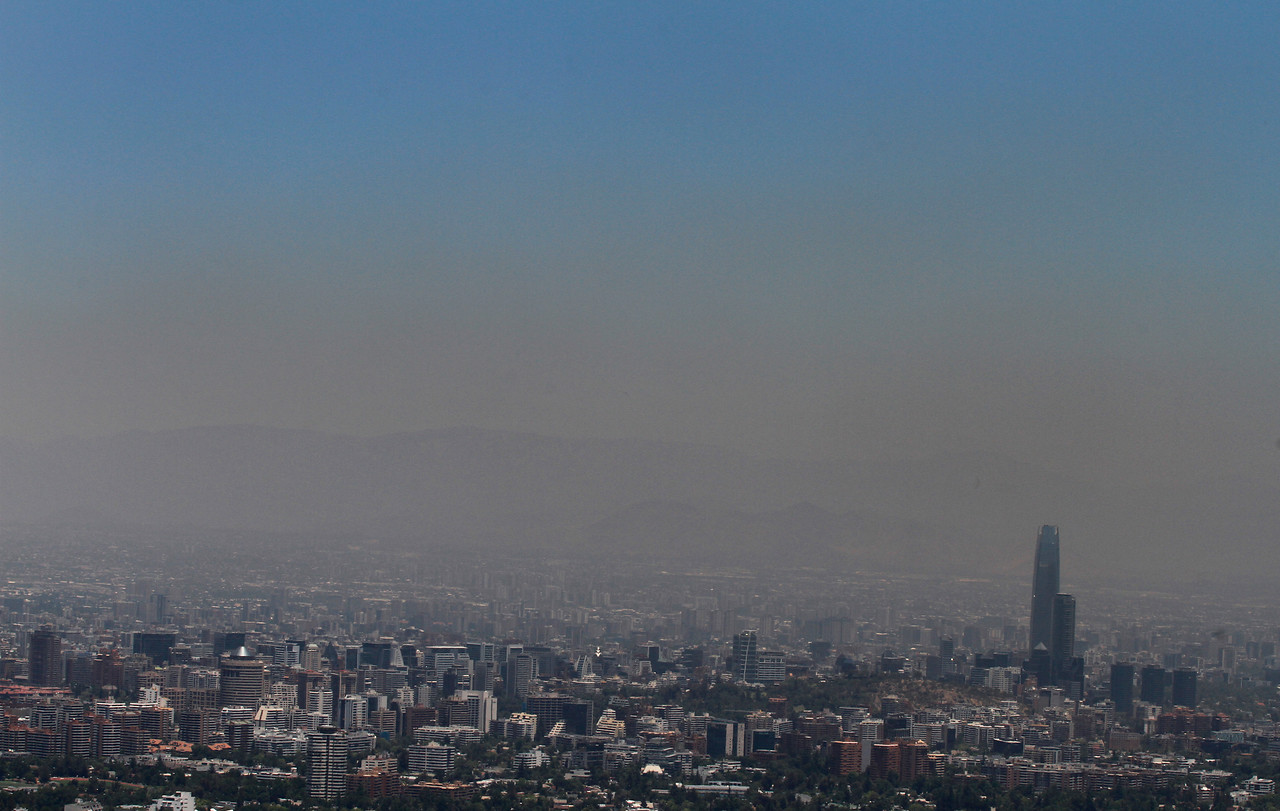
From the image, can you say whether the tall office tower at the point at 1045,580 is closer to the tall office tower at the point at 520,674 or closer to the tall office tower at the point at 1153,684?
the tall office tower at the point at 1153,684

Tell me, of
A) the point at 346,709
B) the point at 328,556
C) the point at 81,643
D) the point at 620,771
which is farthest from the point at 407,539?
the point at 620,771

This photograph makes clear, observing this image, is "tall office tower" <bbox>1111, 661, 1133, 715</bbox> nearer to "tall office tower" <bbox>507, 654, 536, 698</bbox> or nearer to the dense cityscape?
the dense cityscape

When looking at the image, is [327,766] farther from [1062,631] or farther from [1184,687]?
[1062,631]

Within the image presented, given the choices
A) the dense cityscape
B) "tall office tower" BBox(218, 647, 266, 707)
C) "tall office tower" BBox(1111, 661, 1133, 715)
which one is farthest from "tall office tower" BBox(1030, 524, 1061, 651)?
"tall office tower" BBox(218, 647, 266, 707)

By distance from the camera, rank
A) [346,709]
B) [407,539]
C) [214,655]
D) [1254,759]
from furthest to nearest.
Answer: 1. [407,539]
2. [214,655]
3. [346,709]
4. [1254,759]

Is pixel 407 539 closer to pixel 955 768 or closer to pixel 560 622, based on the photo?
pixel 560 622
